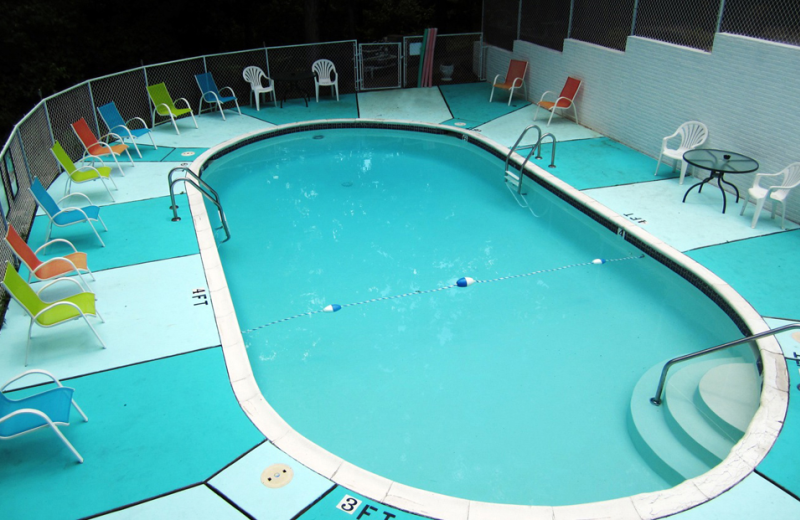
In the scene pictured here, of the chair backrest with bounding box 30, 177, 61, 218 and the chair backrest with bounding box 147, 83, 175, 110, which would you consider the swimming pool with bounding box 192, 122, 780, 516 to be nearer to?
the chair backrest with bounding box 30, 177, 61, 218

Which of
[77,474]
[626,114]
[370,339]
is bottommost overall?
[370,339]

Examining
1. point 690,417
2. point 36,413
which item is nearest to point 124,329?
point 36,413

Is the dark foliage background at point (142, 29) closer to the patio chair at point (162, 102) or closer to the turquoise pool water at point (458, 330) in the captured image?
the patio chair at point (162, 102)

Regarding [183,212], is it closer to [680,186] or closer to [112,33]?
[680,186]

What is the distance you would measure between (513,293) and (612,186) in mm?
2905

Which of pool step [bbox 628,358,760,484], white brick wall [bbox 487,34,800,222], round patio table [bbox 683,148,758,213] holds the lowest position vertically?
A: pool step [bbox 628,358,760,484]

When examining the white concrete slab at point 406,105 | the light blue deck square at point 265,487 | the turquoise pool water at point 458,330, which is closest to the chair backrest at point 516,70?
the white concrete slab at point 406,105

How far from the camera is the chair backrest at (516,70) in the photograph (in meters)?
12.9

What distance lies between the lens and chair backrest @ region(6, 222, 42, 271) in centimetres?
571

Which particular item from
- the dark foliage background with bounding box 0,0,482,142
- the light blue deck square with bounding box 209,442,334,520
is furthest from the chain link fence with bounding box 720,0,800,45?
the dark foliage background with bounding box 0,0,482,142

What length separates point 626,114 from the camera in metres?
10.2

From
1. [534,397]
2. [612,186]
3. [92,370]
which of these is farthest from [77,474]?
[612,186]

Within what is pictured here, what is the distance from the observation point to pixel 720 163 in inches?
295

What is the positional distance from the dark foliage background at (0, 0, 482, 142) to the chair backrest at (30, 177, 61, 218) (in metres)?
12.5
